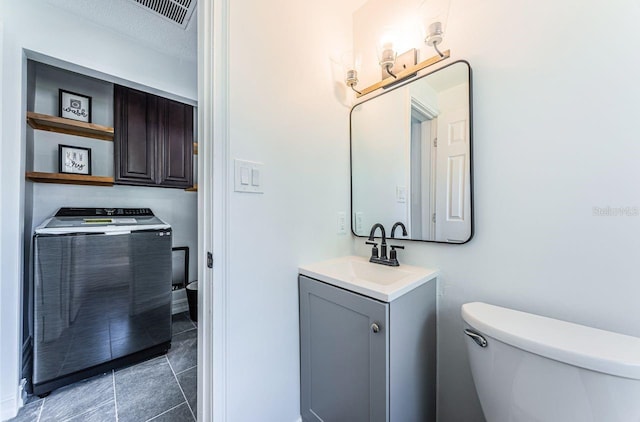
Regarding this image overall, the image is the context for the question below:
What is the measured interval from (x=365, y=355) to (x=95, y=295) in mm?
1835

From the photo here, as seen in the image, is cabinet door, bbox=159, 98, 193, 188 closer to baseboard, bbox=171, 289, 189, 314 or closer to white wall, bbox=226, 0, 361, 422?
baseboard, bbox=171, 289, 189, 314

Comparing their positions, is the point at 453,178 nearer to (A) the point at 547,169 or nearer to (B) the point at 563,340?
(A) the point at 547,169

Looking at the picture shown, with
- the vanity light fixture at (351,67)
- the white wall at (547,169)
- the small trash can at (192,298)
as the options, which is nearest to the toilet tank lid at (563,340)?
the white wall at (547,169)

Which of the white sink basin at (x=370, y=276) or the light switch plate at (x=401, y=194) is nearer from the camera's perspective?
the white sink basin at (x=370, y=276)

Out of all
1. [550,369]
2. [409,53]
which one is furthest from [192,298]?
[409,53]

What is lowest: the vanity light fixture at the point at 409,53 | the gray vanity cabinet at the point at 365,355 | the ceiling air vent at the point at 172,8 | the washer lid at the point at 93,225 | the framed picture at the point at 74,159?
the gray vanity cabinet at the point at 365,355

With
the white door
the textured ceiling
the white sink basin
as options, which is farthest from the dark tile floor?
the textured ceiling

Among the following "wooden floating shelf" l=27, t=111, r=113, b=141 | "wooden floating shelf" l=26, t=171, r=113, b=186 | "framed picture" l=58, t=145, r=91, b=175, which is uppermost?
"wooden floating shelf" l=27, t=111, r=113, b=141

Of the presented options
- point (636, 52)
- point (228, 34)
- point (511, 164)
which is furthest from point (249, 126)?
point (636, 52)

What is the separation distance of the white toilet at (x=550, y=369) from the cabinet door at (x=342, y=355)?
33 cm

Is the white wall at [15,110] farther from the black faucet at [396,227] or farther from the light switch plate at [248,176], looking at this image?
the black faucet at [396,227]

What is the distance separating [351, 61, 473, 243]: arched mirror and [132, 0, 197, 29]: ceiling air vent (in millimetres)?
1448

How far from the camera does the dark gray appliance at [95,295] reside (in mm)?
1397

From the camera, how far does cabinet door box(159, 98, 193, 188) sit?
2.12 m
